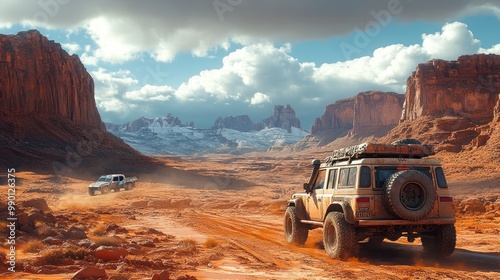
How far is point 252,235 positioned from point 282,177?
2317 inches

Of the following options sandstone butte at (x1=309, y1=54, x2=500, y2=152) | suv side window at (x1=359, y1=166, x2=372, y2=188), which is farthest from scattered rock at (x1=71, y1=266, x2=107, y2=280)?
sandstone butte at (x1=309, y1=54, x2=500, y2=152)

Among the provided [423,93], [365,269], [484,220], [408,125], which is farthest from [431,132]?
[365,269]

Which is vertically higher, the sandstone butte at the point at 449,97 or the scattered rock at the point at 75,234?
the sandstone butte at the point at 449,97

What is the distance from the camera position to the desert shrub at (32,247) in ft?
29.5

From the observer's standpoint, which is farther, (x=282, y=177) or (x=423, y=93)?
(x=423, y=93)

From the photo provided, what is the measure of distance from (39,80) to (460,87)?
8037cm

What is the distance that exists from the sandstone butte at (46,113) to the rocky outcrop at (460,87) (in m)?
57.7

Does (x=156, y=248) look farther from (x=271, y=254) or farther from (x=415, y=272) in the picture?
(x=415, y=272)

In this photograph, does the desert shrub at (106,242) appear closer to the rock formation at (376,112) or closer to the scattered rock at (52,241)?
the scattered rock at (52,241)

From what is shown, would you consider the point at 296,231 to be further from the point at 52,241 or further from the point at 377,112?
the point at 377,112

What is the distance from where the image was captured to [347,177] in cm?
972

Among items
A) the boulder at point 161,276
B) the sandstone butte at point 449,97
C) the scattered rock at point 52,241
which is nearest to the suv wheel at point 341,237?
the boulder at point 161,276

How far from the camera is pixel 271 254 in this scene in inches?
401

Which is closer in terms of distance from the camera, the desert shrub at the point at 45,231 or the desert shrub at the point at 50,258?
the desert shrub at the point at 50,258
